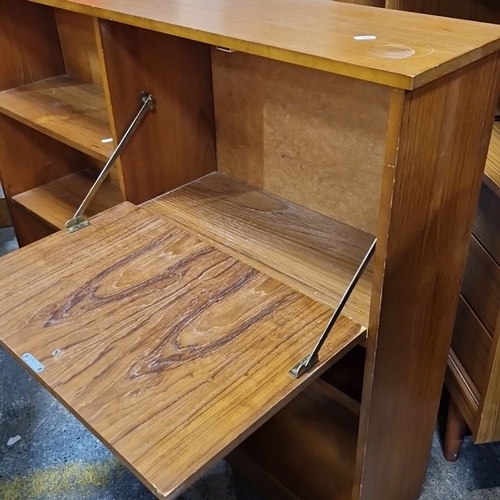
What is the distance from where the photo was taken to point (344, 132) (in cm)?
104

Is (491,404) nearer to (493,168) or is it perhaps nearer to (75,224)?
(493,168)

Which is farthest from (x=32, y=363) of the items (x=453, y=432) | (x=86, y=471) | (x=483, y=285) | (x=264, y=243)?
(x=453, y=432)

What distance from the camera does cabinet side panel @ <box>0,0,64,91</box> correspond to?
5.01 feet

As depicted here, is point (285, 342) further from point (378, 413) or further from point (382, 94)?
point (382, 94)

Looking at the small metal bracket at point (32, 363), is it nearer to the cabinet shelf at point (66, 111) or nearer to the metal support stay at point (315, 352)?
the metal support stay at point (315, 352)

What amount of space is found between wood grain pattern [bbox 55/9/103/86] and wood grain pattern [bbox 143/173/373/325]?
519mm

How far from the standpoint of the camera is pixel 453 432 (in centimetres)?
139

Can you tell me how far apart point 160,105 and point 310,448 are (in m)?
0.77

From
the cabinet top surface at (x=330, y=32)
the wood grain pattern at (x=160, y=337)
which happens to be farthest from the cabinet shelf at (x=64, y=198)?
the cabinet top surface at (x=330, y=32)

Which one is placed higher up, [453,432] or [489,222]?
[489,222]

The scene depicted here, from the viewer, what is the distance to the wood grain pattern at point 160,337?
71 centimetres

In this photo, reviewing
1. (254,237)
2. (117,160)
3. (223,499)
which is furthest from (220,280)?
(223,499)

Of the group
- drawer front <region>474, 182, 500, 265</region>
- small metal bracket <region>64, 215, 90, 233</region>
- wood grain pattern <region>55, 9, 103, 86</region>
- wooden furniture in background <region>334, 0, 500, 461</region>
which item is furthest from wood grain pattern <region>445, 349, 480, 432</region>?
wood grain pattern <region>55, 9, 103, 86</region>

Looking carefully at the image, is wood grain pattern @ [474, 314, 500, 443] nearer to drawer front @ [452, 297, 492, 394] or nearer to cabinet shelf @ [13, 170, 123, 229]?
drawer front @ [452, 297, 492, 394]
